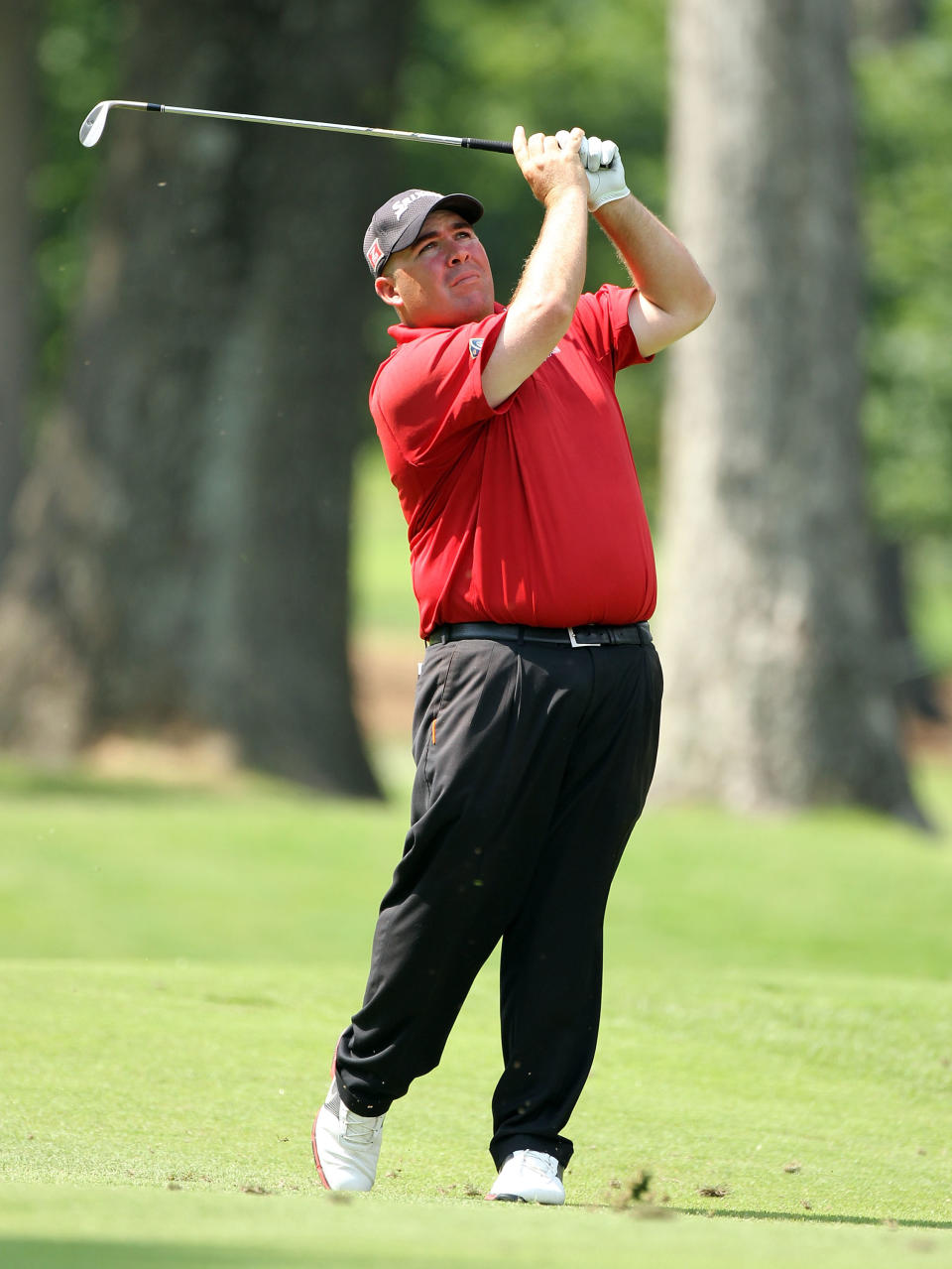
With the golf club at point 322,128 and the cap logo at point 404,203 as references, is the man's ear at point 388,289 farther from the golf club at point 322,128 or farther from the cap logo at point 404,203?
Result: the golf club at point 322,128

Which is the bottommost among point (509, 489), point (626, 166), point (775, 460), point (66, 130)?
point (509, 489)

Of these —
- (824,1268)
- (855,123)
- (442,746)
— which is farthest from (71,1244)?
(855,123)

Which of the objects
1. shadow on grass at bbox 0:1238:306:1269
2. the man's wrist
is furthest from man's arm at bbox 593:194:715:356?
shadow on grass at bbox 0:1238:306:1269

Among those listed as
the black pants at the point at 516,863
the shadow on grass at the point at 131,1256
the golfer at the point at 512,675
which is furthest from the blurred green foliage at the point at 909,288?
the shadow on grass at the point at 131,1256

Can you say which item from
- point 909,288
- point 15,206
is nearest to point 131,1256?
point 15,206

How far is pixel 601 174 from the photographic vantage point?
182 inches

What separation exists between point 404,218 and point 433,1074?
2.60 meters

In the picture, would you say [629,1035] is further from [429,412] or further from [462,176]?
[462,176]

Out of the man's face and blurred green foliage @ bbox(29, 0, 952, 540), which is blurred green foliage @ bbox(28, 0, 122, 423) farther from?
the man's face

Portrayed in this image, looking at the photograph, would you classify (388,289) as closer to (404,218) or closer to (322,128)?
(404,218)

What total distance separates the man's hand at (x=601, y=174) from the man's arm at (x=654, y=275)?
1.0 inches

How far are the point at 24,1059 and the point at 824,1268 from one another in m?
3.16

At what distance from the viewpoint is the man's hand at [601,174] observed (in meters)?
4.60

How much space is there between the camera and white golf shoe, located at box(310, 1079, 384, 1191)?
4.43m
